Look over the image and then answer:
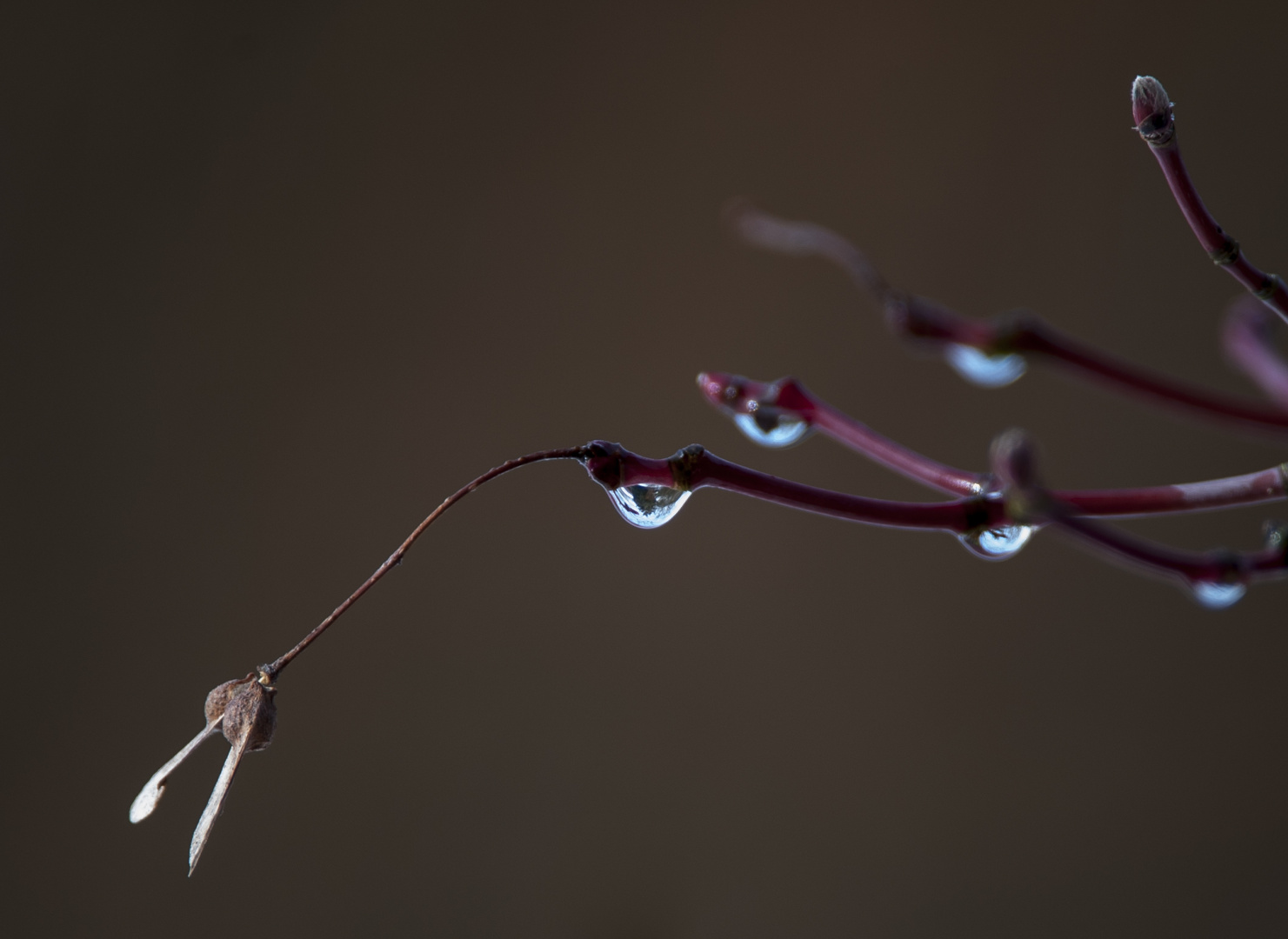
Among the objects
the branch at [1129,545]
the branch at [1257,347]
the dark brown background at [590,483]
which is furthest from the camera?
the dark brown background at [590,483]

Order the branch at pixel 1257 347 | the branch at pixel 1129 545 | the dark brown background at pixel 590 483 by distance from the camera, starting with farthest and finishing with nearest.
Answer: the dark brown background at pixel 590 483
the branch at pixel 1257 347
the branch at pixel 1129 545

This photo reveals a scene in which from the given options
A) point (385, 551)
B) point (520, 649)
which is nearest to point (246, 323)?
point (385, 551)

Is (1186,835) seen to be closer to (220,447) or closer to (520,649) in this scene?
(520,649)

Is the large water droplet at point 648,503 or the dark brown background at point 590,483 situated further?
the dark brown background at point 590,483

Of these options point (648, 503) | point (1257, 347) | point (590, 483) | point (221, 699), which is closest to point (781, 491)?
point (648, 503)

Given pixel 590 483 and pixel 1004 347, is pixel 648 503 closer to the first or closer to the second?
pixel 1004 347

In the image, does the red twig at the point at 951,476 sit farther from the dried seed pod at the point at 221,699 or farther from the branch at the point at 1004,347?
the dried seed pod at the point at 221,699

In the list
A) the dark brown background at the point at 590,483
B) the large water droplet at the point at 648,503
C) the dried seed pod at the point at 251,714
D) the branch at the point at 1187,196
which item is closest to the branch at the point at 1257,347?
the branch at the point at 1187,196
